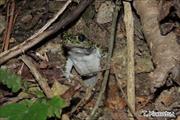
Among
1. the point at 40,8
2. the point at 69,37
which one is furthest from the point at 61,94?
the point at 40,8

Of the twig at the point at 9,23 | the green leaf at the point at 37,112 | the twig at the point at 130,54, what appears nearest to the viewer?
the green leaf at the point at 37,112

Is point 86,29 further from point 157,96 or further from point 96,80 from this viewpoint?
point 157,96

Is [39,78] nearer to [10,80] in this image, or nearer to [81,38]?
[10,80]

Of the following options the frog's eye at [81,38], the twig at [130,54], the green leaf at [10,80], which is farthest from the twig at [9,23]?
the twig at [130,54]

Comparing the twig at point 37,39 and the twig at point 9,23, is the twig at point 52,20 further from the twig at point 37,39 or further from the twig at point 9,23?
the twig at point 9,23

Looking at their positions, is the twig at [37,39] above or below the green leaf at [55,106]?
above

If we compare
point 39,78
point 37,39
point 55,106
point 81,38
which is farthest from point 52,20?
point 55,106

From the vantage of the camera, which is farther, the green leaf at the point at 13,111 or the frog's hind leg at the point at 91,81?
the frog's hind leg at the point at 91,81

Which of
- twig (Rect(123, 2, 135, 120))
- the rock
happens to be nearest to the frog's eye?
the rock
